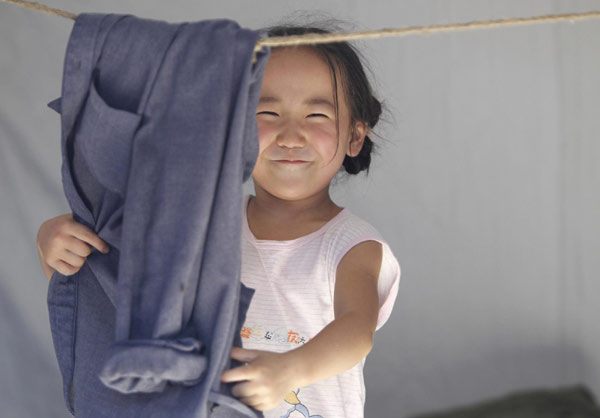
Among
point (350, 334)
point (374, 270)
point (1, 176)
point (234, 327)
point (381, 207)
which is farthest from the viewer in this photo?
point (381, 207)

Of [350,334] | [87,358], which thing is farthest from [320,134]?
[87,358]

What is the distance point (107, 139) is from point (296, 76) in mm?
371

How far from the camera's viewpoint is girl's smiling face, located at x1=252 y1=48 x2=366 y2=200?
1067mm

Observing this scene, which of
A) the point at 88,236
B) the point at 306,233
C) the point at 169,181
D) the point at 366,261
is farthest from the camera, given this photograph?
the point at 306,233

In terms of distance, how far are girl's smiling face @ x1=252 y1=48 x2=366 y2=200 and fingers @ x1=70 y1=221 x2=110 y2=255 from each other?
0.30 metres

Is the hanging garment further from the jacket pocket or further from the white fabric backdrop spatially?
the white fabric backdrop

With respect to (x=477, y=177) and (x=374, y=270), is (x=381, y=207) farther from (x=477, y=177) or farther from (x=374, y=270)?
(x=374, y=270)

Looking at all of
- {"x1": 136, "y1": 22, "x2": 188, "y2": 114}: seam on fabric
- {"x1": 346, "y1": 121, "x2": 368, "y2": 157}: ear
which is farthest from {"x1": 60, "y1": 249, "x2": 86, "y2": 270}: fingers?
{"x1": 346, "y1": 121, "x2": 368, "y2": 157}: ear

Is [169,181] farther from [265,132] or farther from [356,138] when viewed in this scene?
[356,138]

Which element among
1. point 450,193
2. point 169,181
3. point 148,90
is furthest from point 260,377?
point 450,193

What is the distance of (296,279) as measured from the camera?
1.10m

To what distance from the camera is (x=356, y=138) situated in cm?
123

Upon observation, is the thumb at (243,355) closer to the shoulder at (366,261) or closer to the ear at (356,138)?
the shoulder at (366,261)

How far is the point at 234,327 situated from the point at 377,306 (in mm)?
252
